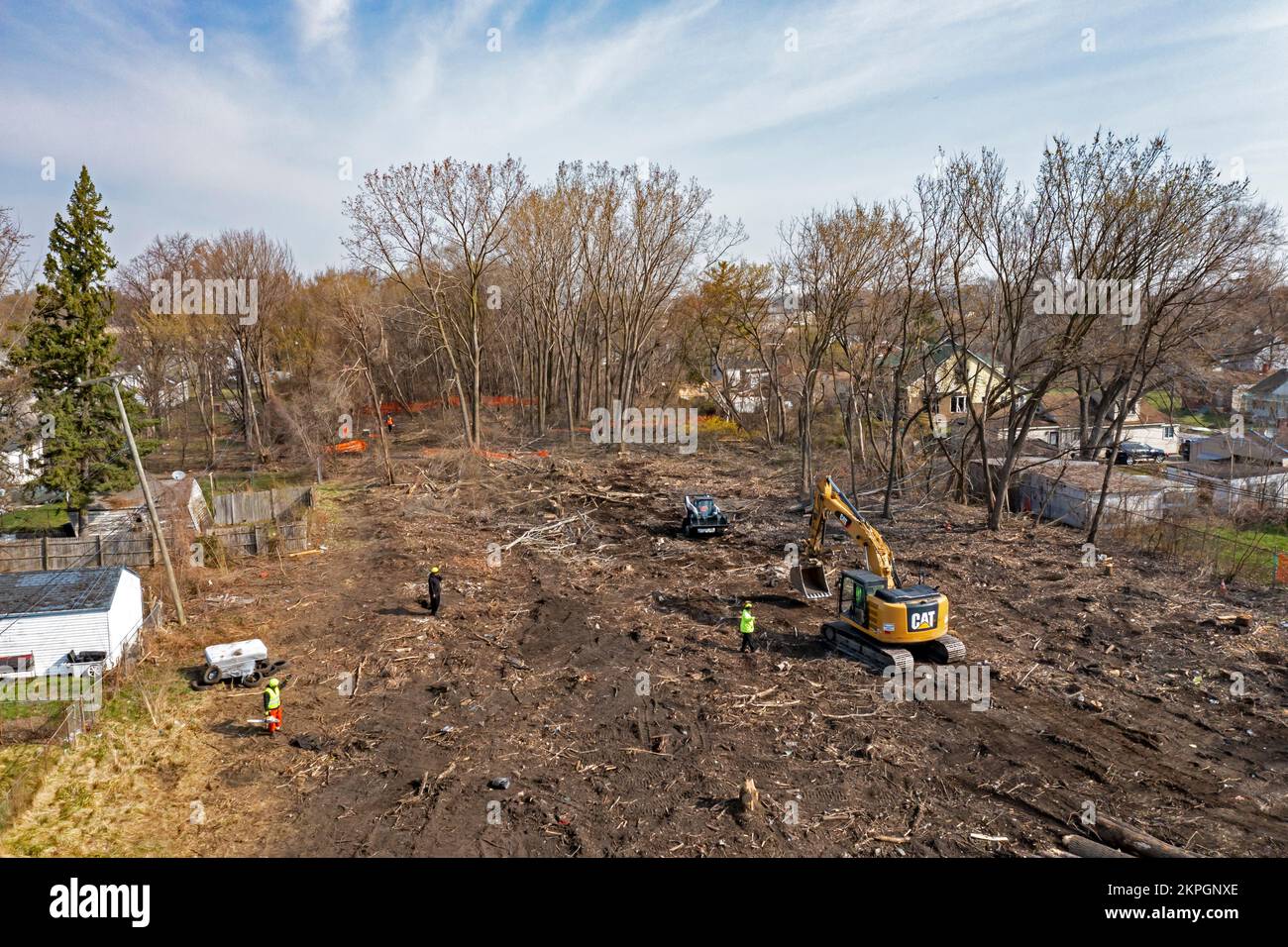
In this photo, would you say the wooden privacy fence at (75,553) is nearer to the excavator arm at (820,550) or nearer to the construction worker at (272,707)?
the construction worker at (272,707)

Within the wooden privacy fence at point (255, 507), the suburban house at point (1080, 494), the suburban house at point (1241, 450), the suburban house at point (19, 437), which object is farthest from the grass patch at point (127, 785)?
the suburban house at point (1241, 450)

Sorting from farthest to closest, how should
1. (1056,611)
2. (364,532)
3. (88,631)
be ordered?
1. (364,532)
2. (1056,611)
3. (88,631)

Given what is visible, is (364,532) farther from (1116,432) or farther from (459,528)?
(1116,432)

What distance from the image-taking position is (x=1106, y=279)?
24406 mm

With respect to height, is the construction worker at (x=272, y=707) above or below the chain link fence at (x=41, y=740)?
above

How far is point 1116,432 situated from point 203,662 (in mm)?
26904

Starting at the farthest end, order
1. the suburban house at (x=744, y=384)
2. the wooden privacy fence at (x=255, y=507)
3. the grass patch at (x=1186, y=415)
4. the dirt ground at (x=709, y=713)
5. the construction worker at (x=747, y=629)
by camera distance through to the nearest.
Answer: the grass patch at (x=1186, y=415)
the suburban house at (x=744, y=384)
the wooden privacy fence at (x=255, y=507)
the construction worker at (x=747, y=629)
the dirt ground at (x=709, y=713)

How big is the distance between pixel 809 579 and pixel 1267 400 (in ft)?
173

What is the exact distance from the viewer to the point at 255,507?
106 feet

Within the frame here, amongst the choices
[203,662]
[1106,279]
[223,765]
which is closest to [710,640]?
[223,765]

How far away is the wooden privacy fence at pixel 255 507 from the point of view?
32000 millimetres

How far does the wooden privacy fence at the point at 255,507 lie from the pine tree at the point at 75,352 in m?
4.16

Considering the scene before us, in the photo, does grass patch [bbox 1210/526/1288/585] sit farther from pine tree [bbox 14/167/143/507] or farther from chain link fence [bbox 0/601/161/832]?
pine tree [bbox 14/167/143/507]

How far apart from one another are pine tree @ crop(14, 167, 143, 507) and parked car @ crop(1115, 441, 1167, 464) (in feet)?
173
